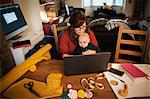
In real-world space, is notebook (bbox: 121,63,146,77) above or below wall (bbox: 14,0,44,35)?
below

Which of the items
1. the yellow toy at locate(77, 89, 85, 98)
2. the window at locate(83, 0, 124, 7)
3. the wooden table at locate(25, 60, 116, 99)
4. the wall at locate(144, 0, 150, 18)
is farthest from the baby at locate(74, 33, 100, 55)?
the window at locate(83, 0, 124, 7)

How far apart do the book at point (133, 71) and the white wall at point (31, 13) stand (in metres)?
1.49

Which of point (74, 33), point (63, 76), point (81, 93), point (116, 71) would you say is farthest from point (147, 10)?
point (81, 93)

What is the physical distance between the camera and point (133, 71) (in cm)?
111

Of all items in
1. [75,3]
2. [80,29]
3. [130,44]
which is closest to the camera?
[80,29]

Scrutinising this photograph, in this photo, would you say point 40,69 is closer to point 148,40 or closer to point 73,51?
point 73,51

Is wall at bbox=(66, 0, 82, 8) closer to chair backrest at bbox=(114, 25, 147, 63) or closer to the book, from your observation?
chair backrest at bbox=(114, 25, 147, 63)

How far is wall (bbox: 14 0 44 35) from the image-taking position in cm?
210

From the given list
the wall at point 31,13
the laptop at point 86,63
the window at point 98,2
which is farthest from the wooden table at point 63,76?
the window at point 98,2

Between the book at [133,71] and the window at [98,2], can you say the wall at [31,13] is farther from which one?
the window at [98,2]

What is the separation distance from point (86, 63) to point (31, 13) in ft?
4.96

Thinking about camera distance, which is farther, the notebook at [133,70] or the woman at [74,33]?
the woman at [74,33]

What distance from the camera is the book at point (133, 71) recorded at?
3.47 feet

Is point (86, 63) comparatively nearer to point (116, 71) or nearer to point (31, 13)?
point (116, 71)
